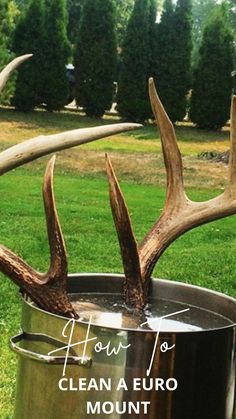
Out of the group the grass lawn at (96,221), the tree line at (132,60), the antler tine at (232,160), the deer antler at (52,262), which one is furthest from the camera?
the tree line at (132,60)

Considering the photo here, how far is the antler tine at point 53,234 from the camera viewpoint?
1920mm

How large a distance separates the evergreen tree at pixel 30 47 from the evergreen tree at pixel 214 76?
12.0 ft

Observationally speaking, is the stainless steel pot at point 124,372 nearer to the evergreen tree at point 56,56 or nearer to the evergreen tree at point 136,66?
the evergreen tree at point 136,66

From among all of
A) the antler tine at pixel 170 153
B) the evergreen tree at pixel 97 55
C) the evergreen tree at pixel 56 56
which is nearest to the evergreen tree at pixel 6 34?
the evergreen tree at pixel 56 56

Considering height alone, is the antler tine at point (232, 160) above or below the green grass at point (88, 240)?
above

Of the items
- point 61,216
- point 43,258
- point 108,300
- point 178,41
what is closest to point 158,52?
point 178,41

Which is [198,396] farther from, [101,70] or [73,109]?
[73,109]

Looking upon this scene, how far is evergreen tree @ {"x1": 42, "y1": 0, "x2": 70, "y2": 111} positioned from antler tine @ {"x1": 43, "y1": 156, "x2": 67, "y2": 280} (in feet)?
58.5

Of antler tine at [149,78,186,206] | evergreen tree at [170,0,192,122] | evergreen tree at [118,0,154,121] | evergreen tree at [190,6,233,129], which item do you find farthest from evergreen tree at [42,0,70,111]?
antler tine at [149,78,186,206]

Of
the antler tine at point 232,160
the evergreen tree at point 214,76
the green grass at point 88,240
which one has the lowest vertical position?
the green grass at point 88,240

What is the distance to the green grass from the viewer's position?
4.94m

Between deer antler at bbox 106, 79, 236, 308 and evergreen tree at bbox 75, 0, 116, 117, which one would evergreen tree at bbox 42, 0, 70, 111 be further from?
deer antler at bbox 106, 79, 236, 308

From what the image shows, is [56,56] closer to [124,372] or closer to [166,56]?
[166,56]

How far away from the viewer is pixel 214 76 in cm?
1919
